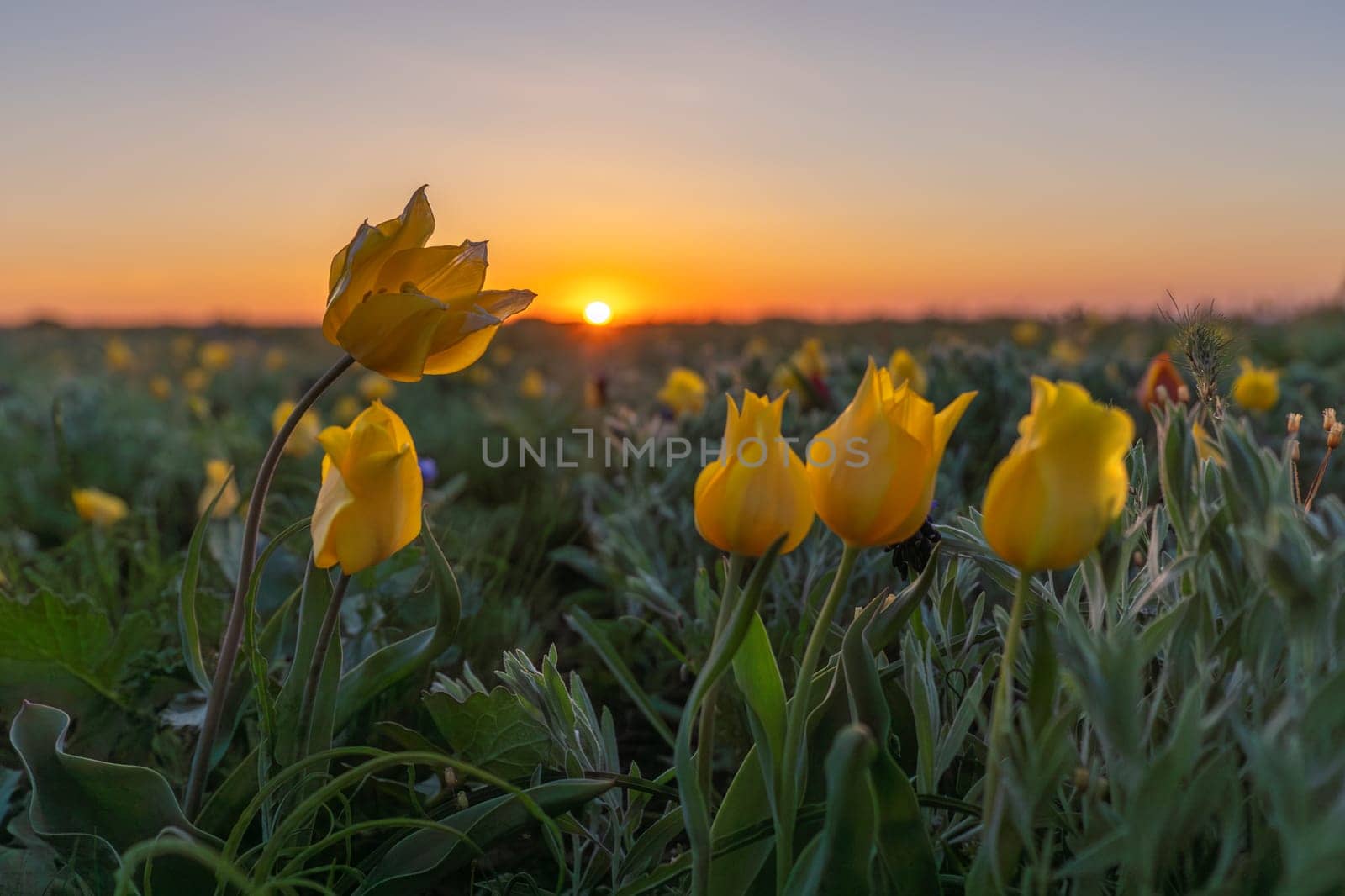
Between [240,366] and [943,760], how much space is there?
322 inches

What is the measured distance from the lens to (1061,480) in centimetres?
68

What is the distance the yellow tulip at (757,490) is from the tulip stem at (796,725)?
5cm

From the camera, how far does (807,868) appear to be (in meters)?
0.84

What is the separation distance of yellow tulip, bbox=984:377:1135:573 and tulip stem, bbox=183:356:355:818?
A: 650 millimetres

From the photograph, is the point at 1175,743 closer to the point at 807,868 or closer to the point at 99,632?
the point at 807,868

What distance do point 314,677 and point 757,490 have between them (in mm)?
534

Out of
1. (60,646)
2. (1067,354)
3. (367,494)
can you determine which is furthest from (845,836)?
(1067,354)

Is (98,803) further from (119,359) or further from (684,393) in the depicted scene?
(119,359)

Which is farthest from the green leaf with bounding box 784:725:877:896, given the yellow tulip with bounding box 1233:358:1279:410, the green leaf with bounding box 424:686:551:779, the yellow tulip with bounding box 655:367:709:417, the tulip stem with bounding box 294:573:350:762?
the yellow tulip with bounding box 655:367:709:417

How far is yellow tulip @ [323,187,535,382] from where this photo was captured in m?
1.00

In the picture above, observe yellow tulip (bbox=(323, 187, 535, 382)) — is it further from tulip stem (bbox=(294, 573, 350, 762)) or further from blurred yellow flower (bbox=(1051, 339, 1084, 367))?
blurred yellow flower (bbox=(1051, 339, 1084, 367))

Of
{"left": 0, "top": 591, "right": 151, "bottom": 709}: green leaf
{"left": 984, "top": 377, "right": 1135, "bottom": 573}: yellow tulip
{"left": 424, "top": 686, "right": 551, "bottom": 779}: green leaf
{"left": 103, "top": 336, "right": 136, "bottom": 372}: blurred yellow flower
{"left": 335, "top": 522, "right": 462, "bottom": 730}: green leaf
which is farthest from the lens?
{"left": 103, "top": 336, "right": 136, "bottom": 372}: blurred yellow flower

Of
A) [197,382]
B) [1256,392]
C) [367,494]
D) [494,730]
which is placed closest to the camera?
[367,494]

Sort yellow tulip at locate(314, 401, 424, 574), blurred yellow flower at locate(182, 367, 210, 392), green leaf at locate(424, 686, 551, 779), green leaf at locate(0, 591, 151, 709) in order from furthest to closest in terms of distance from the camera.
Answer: blurred yellow flower at locate(182, 367, 210, 392)
green leaf at locate(0, 591, 151, 709)
green leaf at locate(424, 686, 551, 779)
yellow tulip at locate(314, 401, 424, 574)
